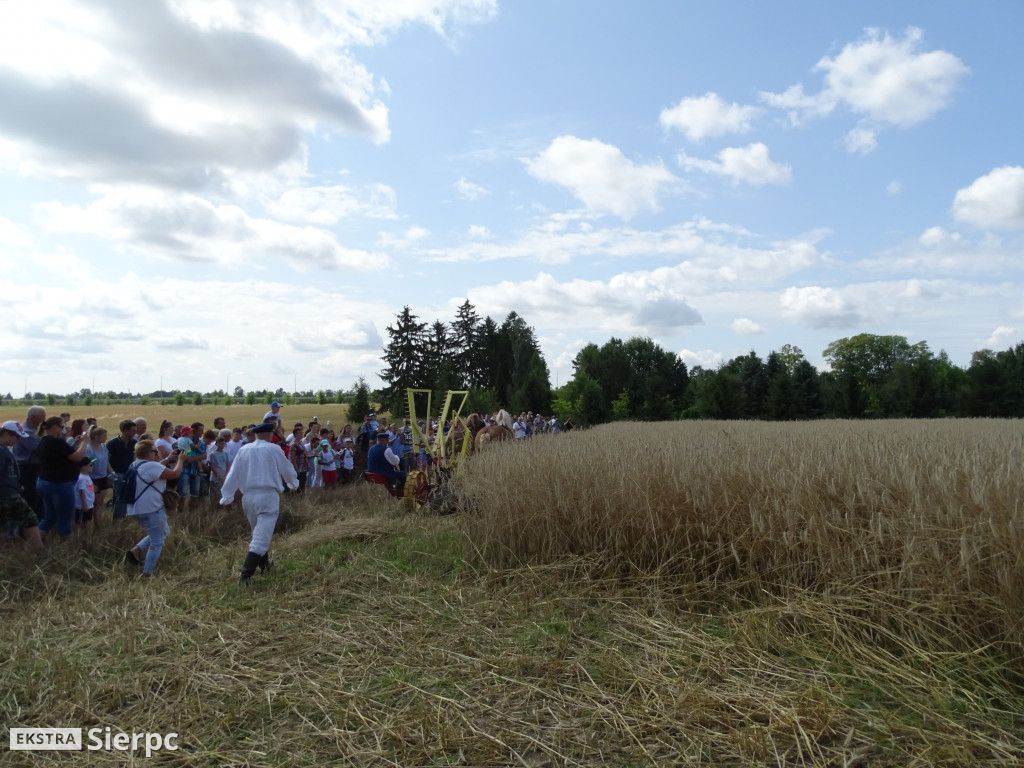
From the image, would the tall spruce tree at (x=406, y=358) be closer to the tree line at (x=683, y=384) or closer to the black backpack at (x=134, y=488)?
the tree line at (x=683, y=384)

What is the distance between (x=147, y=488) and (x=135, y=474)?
20cm

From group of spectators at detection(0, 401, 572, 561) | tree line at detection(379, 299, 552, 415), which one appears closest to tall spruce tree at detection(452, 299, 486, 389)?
tree line at detection(379, 299, 552, 415)

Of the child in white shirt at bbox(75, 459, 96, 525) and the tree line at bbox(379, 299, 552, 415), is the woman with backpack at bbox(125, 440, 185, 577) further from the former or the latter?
the tree line at bbox(379, 299, 552, 415)

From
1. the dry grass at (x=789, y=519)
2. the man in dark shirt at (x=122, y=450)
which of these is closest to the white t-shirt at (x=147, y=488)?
the man in dark shirt at (x=122, y=450)

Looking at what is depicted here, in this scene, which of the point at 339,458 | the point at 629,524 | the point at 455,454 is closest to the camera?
the point at 629,524

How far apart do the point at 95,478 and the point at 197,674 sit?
5.93m

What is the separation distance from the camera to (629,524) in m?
6.28

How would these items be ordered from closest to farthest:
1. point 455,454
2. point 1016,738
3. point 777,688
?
point 1016,738 < point 777,688 < point 455,454

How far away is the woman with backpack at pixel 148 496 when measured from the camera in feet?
23.2

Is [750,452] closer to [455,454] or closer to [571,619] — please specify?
[571,619]

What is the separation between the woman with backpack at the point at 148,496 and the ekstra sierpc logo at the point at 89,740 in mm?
3410

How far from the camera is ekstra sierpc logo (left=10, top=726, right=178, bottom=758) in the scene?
3.74m

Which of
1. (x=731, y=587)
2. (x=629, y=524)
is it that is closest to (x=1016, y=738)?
(x=731, y=587)

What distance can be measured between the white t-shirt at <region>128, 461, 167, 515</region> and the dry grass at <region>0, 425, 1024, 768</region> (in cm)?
72
